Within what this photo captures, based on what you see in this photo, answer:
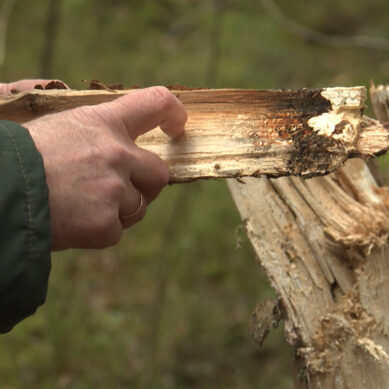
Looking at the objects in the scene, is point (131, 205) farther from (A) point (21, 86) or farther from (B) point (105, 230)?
(A) point (21, 86)

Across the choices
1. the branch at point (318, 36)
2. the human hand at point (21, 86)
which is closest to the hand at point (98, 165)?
the human hand at point (21, 86)

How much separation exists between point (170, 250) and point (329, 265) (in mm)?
2271

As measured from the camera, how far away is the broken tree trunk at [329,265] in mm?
1516

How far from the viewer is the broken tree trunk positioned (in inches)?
59.7

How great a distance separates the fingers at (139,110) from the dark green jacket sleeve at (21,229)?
8.6 inches

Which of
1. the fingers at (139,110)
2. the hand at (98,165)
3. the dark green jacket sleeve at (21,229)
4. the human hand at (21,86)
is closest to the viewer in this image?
the dark green jacket sleeve at (21,229)

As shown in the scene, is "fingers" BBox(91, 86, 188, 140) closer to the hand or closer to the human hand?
the hand

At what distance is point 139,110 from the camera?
1.25 metres

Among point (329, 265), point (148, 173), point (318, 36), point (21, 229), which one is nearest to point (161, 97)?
point (148, 173)

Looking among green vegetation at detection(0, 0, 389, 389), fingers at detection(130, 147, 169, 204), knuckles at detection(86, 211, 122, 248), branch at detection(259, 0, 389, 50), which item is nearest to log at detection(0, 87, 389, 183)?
fingers at detection(130, 147, 169, 204)

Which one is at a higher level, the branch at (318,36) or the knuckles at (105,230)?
the knuckles at (105,230)

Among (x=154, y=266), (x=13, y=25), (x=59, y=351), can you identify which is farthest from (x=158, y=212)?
(x=13, y=25)

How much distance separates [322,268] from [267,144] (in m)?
0.45

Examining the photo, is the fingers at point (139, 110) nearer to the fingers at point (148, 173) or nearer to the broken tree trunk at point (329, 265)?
the fingers at point (148, 173)
